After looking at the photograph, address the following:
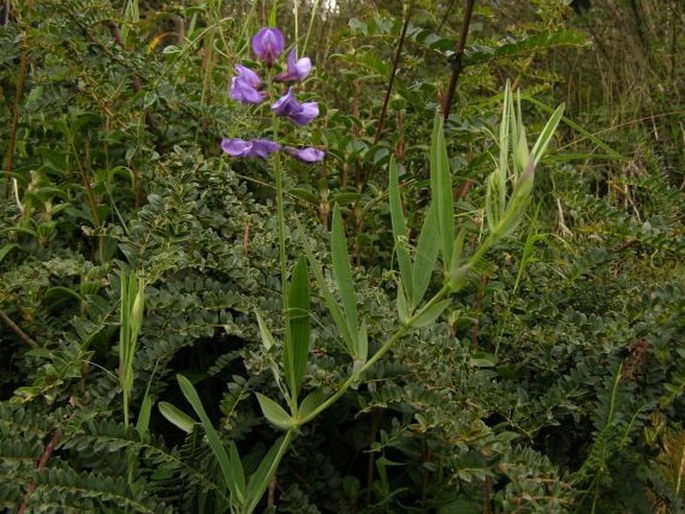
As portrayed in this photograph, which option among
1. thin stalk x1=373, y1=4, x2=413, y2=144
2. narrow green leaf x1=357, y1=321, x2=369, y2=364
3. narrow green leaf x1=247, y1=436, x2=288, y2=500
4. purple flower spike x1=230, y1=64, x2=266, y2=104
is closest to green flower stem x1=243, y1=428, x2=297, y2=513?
narrow green leaf x1=247, y1=436, x2=288, y2=500

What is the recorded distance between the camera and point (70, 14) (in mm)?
1562

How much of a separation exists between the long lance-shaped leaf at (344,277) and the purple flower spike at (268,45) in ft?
0.62

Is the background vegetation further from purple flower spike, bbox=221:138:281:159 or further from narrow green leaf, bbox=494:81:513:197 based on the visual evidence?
purple flower spike, bbox=221:138:281:159

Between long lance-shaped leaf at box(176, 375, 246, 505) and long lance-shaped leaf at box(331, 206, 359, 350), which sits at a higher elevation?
long lance-shaped leaf at box(331, 206, 359, 350)

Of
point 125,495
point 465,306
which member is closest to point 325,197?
point 465,306

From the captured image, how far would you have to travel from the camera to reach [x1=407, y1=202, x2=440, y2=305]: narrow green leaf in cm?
96

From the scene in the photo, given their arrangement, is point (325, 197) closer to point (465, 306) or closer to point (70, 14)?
point (465, 306)

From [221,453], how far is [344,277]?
0.83 feet

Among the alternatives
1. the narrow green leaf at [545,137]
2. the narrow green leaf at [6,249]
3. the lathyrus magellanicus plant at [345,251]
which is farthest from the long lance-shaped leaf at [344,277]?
the narrow green leaf at [6,249]

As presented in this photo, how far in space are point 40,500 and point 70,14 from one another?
0.94m

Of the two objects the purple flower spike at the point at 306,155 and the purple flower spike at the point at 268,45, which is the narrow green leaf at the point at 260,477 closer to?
the purple flower spike at the point at 306,155

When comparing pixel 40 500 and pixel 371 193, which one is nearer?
pixel 40 500

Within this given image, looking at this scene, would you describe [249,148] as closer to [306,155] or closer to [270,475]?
[306,155]

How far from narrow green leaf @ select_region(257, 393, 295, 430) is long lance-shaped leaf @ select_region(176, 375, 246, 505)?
0.23ft
